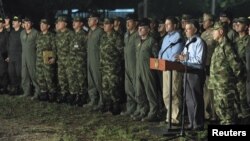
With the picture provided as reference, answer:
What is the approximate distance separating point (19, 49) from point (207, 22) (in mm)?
4760

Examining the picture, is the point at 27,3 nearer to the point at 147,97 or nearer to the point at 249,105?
the point at 147,97

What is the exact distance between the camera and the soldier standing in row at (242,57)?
8289 mm

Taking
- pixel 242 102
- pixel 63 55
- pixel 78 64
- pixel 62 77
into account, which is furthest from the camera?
pixel 62 77

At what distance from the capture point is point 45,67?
11.4 metres

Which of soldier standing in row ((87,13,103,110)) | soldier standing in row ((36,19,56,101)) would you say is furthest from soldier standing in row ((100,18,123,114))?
soldier standing in row ((36,19,56,101))

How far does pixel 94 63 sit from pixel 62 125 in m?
1.82

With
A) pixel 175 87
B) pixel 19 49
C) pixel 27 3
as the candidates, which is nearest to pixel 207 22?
pixel 175 87

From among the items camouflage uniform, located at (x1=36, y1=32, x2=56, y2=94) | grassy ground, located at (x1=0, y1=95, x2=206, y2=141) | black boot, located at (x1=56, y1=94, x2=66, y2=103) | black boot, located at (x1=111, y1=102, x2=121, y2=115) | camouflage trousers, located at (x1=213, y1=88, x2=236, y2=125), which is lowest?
grassy ground, located at (x1=0, y1=95, x2=206, y2=141)

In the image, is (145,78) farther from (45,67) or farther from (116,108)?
(45,67)

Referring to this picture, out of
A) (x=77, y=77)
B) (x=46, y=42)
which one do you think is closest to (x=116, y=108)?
(x=77, y=77)

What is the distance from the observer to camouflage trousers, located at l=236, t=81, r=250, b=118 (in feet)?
27.2

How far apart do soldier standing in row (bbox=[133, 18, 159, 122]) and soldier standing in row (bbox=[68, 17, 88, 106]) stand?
163cm

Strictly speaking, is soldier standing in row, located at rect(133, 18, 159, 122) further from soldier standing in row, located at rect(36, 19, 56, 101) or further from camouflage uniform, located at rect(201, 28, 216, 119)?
soldier standing in row, located at rect(36, 19, 56, 101)

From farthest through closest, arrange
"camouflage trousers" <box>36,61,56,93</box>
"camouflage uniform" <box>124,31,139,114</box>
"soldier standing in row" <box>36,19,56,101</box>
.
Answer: "camouflage trousers" <box>36,61,56,93</box> → "soldier standing in row" <box>36,19,56,101</box> → "camouflage uniform" <box>124,31,139,114</box>
